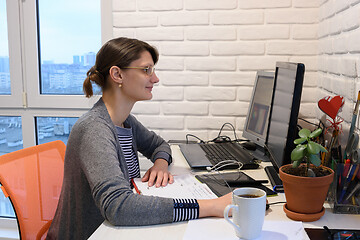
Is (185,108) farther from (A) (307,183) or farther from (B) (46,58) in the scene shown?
(A) (307,183)

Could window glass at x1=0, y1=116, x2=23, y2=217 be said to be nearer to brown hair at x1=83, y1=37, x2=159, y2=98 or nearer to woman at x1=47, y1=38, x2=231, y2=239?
woman at x1=47, y1=38, x2=231, y2=239

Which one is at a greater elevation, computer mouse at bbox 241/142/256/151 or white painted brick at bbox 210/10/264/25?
white painted brick at bbox 210/10/264/25

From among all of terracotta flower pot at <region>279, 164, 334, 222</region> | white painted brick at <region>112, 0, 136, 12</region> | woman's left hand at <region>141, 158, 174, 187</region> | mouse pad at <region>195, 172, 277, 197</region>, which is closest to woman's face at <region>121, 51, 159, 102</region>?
woman's left hand at <region>141, 158, 174, 187</region>

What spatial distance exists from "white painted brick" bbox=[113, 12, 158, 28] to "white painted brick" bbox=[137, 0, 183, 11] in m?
0.04

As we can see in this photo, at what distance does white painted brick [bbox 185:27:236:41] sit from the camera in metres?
2.29

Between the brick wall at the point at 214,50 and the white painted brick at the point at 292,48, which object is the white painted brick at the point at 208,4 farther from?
the white painted brick at the point at 292,48

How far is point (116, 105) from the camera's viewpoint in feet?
5.30

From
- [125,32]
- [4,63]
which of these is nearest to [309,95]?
[125,32]

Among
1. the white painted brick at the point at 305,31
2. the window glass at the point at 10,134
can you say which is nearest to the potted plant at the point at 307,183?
the white painted brick at the point at 305,31

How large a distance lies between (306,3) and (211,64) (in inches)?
Result: 23.5

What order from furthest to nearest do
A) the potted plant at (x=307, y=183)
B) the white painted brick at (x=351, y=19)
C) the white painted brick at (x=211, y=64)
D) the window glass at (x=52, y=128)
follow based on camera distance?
1. the window glass at (x=52, y=128)
2. the white painted brick at (x=211, y=64)
3. the white painted brick at (x=351, y=19)
4. the potted plant at (x=307, y=183)

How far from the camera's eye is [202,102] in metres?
2.37

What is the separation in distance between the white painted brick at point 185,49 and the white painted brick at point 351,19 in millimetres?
846

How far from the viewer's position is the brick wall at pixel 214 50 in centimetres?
225
